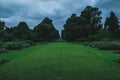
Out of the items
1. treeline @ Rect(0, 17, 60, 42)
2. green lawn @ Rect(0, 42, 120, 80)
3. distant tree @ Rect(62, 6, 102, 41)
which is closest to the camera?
green lawn @ Rect(0, 42, 120, 80)

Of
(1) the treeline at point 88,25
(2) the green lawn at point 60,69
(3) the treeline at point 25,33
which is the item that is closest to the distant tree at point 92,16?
(1) the treeline at point 88,25

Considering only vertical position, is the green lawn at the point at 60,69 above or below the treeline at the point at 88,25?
below

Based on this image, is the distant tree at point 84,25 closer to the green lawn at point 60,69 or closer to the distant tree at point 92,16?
the distant tree at point 92,16

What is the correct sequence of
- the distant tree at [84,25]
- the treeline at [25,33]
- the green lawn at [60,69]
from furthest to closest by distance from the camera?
1. the distant tree at [84,25]
2. the treeline at [25,33]
3. the green lawn at [60,69]

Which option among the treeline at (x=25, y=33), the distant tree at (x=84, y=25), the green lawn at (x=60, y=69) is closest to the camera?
the green lawn at (x=60, y=69)

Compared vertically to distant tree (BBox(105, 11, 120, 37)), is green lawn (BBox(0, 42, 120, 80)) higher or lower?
lower

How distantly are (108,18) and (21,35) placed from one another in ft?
87.5

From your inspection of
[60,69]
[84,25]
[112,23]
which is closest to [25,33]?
[84,25]

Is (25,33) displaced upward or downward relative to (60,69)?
upward

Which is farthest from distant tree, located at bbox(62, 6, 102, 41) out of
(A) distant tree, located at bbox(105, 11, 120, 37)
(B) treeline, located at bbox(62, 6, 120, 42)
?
(A) distant tree, located at bbox(105, 11, 120, 37)

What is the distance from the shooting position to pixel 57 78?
8125mm

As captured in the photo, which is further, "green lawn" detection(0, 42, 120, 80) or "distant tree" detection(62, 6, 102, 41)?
"distant tree" detection(62, 6, 102, 41)

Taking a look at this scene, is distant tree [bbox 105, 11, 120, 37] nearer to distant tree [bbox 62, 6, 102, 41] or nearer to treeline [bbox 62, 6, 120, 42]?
treeline [bbox 62, 6, 120, 42]

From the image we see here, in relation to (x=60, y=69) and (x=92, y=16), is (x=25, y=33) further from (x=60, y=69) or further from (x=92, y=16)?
(x=60, y=69)
